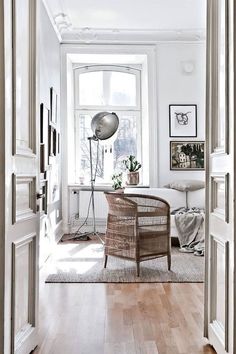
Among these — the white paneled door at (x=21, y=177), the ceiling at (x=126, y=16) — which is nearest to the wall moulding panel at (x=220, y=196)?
the white paneled door at (x=21, y=177)

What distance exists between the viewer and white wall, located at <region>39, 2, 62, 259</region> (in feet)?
15.5

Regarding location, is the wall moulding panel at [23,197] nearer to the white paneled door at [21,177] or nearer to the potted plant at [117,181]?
the white paneled door at [21,177]

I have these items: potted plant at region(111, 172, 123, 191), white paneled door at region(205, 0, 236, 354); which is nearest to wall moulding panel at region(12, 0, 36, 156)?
white paneled door at region(205, 0, 236, 354)

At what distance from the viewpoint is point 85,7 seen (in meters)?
5.42

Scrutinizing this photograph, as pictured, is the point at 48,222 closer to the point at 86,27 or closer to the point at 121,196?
the point at 121,196

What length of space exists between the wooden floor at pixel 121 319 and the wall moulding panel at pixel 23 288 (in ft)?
0.72

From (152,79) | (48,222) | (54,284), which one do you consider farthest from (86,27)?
(54,284)

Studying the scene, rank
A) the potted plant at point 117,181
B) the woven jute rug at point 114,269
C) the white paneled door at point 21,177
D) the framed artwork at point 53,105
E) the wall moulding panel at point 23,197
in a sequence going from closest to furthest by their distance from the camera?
1. the white paneled door at point 21,177
2. the wall moulding panel at point 23,197
3. the woven jute rug at point 114,269
4. the framed artwork at point 53,105
5. the potted plant at point 117,181

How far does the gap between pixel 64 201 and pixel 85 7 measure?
285cm

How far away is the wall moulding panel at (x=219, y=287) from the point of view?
78.6 inches

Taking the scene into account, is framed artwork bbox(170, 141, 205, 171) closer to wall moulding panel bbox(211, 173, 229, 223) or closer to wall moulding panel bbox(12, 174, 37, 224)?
wall moulding panel bbox(211, 173, 229, 223)

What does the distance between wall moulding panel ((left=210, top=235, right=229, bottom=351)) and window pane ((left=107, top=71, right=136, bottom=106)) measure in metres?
5.01

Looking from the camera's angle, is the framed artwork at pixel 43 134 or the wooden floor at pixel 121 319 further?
the framed artwork at pixel 43 134

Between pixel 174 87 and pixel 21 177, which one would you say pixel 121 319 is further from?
pixel 174 87
